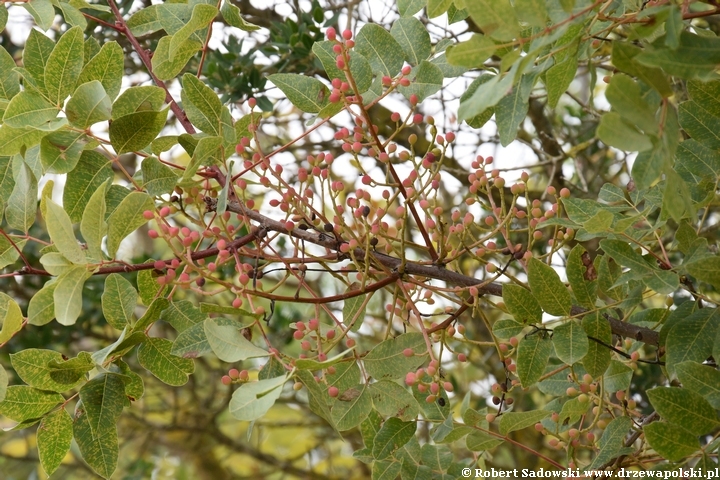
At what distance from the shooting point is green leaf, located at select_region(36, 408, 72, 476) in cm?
88

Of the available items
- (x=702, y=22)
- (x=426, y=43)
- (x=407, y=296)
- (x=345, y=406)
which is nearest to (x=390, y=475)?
(x=345, y=406)

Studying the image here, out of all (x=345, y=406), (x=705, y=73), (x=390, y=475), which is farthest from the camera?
(x=390, y=475)

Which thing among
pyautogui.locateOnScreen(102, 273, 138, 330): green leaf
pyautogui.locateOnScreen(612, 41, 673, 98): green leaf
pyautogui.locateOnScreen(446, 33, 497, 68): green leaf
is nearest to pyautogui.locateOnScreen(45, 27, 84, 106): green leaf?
pyautogui.locateOnScreen(102, 273, 138, 330): green leaf

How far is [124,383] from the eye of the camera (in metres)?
0.86

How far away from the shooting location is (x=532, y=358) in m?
0.84

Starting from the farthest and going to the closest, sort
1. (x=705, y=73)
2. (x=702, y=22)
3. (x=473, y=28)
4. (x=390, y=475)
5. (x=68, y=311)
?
1. (x=702, y=22)
2. (x=473, y=28)
3. (x=390, y=475)
4. (x=68, y=311)
5. (x=705, y=73)

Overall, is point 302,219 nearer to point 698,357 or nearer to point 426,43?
point 426,43

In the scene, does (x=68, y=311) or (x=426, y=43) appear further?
(x=426, y=43)

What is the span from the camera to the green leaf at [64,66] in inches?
33.2

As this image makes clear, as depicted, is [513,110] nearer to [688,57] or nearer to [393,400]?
[688,57]

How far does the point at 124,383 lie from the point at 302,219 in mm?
262

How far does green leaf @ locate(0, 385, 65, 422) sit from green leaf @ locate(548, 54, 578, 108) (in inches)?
24.6

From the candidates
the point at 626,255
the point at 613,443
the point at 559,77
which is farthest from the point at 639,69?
the point at 613,443

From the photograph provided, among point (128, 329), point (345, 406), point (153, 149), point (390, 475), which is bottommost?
point (390, 475)
